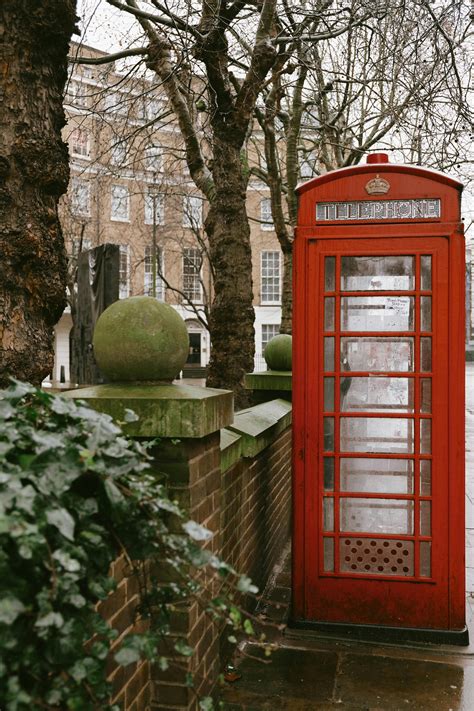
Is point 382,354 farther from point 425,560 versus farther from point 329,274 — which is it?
point 425,560

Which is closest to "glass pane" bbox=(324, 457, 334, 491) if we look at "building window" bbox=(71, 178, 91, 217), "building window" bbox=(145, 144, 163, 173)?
"building window" bbox=(145, 144, 163, 173)

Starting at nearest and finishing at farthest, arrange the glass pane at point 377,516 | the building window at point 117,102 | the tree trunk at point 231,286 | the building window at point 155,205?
1. the glass pane at point 377,516
2. the tree trunk at point 231,286
3. the building window at point 117,102
4. the building window at point 155,205

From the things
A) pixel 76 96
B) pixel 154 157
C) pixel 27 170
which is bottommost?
pixel 27 170

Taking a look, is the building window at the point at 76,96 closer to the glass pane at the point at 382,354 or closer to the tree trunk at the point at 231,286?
the tree trunk at the point at 231,286

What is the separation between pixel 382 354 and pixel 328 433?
0.60 metres

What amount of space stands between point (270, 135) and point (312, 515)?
8596 millimetres

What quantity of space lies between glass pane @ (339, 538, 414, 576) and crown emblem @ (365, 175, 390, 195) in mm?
2164

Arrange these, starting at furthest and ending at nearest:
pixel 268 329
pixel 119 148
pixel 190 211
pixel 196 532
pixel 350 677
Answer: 1. pixel 268 329
2. pixel 190 211
3. pixel 119 148
4. pixel 350 677
5. pixel 196 532

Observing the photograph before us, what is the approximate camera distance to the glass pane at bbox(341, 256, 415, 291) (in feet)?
13.4

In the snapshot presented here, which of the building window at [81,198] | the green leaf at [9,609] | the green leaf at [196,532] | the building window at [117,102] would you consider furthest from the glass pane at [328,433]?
the building window at [81,198]

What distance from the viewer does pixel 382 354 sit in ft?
13.6

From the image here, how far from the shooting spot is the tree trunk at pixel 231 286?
7.09 metres

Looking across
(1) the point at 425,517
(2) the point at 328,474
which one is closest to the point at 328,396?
(2) the point at 328,474

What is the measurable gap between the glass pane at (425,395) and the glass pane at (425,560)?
84cm
